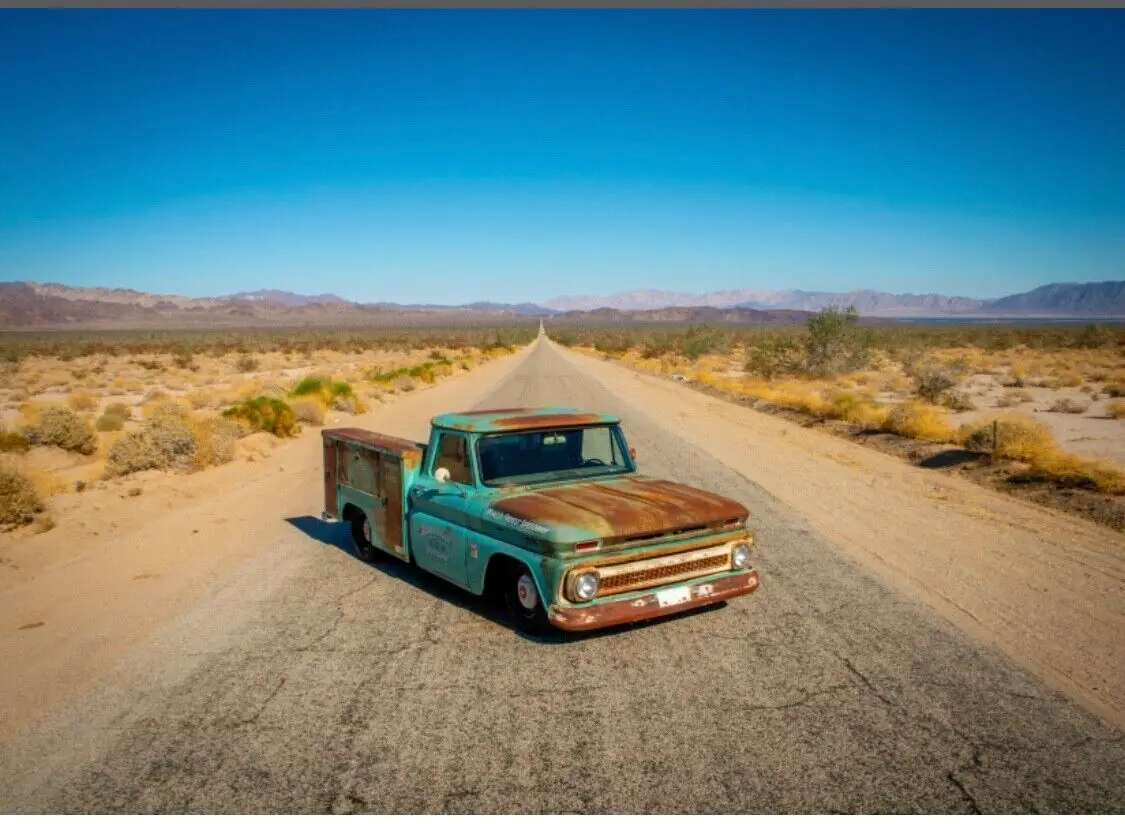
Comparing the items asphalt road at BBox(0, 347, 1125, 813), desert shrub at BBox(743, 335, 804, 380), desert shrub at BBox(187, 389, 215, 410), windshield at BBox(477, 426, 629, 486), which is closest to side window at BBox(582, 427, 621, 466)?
windshield at BBox(477, 426, 629, 486)

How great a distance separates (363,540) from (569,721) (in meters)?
4.23

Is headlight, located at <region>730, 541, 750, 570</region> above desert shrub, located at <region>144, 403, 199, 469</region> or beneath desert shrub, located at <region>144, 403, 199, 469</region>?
above

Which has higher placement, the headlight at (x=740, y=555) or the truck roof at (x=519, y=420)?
the truck roof at (x=519, y=420)

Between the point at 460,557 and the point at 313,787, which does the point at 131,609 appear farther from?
the point at 313,787

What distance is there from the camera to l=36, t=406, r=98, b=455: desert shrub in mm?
16938

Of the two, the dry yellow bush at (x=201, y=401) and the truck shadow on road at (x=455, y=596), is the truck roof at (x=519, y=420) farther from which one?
the dry yellow bush at (x=201, y=401)

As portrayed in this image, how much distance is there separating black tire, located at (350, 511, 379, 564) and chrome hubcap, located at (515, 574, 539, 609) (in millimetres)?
2693

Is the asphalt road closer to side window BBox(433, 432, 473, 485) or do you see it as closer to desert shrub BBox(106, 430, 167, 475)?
side window BBox(433, 432, 473, 485)

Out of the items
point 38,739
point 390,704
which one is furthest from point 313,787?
point 38,739

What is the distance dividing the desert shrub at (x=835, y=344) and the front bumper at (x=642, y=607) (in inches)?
1442

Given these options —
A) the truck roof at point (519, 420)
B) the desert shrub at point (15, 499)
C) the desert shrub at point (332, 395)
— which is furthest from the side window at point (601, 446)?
the desert shrub at point (332, 395)

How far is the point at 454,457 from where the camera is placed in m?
6.86

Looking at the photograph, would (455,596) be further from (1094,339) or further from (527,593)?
(1094,339)

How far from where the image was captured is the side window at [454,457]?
21.9ft
